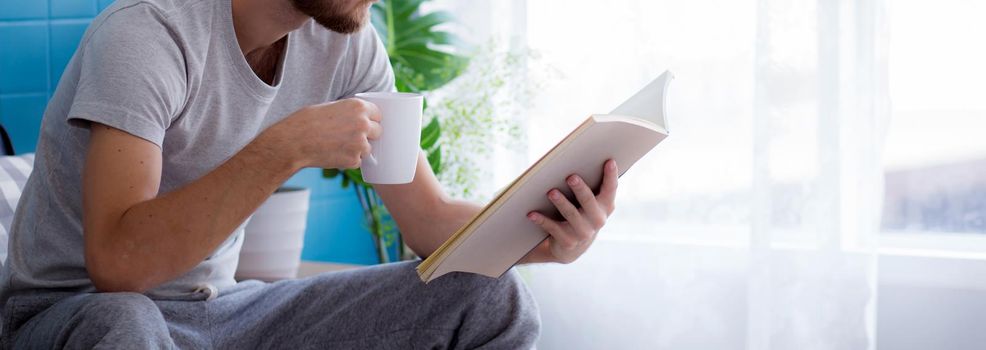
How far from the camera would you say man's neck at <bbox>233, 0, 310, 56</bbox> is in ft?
4.95

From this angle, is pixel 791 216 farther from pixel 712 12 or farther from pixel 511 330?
pixel 511 330

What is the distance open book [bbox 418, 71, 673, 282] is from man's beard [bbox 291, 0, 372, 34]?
411 millimetres

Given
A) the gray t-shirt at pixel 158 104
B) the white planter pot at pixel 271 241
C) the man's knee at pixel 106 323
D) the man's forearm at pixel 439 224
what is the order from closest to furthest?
the man's knee at pixel 106 323
the gray t-shirt at pixel 158 104
the man's forearm at pixel 439 224
the white planter pot at pixel 271 241

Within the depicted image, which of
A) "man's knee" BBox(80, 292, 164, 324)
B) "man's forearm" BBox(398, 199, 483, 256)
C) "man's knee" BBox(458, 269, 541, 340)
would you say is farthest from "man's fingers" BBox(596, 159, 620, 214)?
"man's knee" BBox(80, 292, 164, 324)

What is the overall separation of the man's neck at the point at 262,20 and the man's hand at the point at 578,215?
472 millimetres

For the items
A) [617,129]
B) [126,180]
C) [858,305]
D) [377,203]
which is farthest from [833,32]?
[126,180]

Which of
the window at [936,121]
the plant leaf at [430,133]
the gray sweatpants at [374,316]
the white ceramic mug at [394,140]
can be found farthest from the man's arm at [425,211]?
the window at [936,121]

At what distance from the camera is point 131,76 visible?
50.8 inches

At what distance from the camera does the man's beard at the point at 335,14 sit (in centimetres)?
150

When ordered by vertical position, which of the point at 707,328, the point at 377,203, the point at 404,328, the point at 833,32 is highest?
the point at 833,32

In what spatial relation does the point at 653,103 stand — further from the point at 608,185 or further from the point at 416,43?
the point at 416,43

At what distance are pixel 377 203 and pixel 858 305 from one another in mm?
1272

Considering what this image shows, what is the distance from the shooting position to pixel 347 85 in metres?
1.72

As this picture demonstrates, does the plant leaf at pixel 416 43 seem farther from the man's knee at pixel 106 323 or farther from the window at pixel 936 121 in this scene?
the man's knee at pixel 106 323
